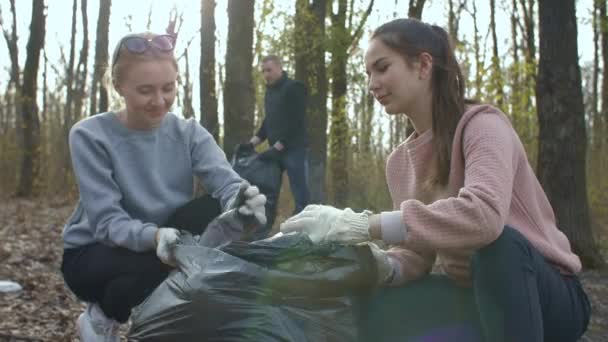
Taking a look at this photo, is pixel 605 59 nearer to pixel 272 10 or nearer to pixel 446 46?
pixel 272 10

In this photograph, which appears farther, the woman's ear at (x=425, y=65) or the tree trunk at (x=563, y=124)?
the tree trunk at (x=563, y=124)

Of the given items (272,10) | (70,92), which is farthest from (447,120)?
(70,92)

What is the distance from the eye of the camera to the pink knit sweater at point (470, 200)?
Result: 2205mm

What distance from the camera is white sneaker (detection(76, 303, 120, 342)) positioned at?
113 inches

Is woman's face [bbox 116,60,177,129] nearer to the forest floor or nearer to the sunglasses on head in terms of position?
the sunglasses on head

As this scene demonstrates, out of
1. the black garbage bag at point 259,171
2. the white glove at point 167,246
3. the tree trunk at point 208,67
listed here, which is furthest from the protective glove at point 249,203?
the tree trunk at point 208,67

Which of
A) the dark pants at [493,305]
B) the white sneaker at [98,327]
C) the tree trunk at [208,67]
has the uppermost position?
the tree trunk at [208,67]

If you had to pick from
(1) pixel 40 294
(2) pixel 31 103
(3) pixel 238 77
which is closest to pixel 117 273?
(1) pixel 40 294

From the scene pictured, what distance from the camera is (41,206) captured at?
13852 mm

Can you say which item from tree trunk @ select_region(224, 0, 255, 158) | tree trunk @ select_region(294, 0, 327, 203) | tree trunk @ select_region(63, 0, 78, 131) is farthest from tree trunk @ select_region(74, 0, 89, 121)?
tree trunk @ select_region(224, 0, 255, 158)

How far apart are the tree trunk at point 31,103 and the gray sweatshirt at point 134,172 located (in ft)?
42.3

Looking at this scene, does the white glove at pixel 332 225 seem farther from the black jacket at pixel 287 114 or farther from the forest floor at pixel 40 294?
the black jacket at pixel 287 114

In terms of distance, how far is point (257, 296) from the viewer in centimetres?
213

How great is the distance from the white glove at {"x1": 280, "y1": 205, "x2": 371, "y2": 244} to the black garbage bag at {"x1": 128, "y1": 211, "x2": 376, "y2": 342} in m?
0.03
